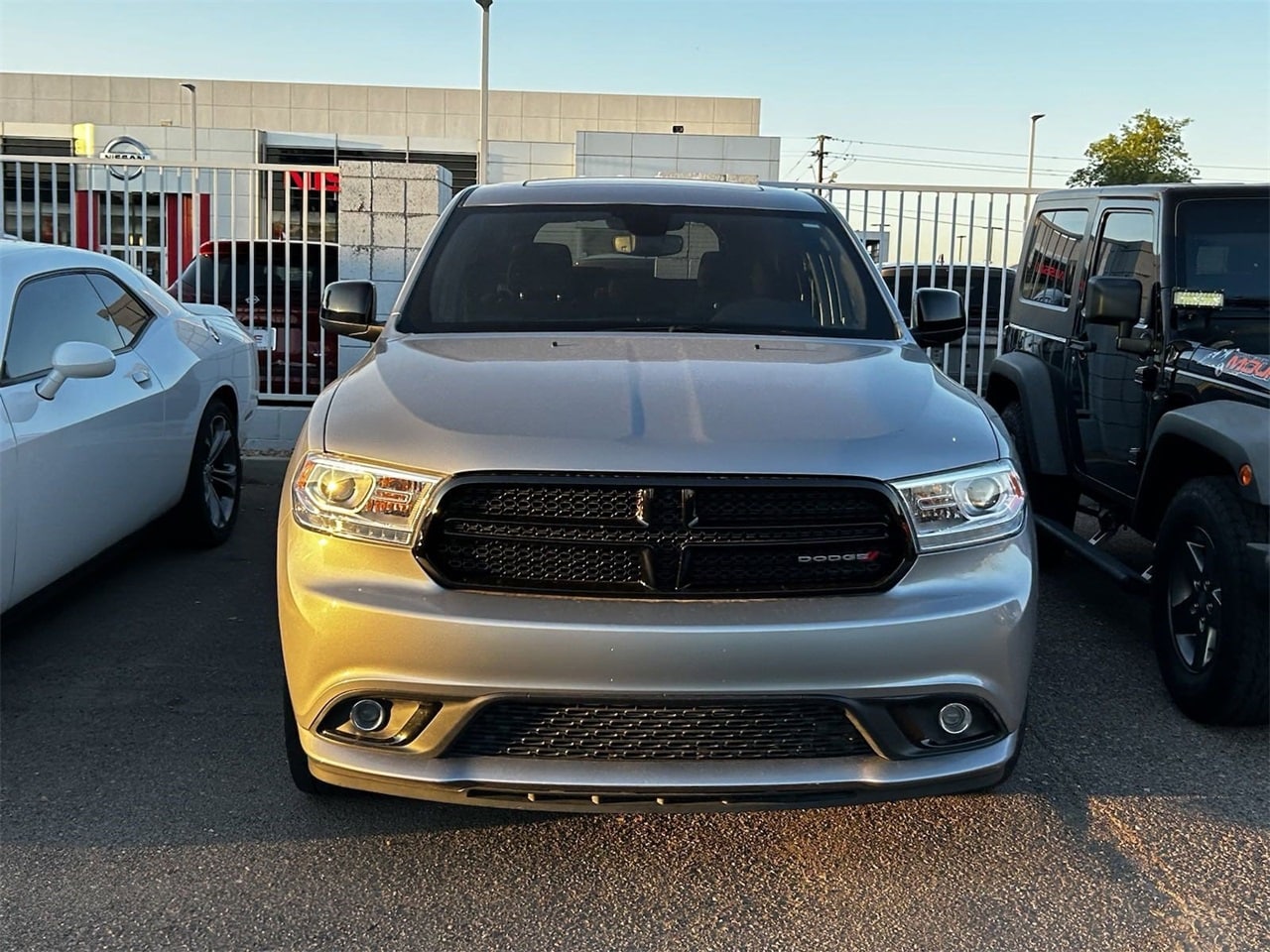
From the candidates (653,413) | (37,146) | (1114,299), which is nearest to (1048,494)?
(1114,299)

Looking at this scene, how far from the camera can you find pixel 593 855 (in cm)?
320

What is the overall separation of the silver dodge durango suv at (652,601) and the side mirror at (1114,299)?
1.93 metres

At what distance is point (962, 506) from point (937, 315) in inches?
71.9

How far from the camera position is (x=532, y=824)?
3332 millimetres

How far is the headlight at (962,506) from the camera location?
9.45ft

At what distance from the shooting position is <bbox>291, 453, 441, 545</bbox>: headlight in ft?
9.30

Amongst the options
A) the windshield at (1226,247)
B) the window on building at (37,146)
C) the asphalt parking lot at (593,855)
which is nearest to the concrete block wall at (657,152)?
the window on building at (37,146)

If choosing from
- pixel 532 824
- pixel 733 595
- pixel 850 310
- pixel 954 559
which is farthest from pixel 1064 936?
pixel 850 310

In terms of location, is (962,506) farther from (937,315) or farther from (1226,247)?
(1226,247)

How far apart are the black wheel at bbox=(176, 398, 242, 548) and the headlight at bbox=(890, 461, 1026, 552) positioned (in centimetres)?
402

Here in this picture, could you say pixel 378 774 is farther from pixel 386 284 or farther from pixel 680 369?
pixel 386 284

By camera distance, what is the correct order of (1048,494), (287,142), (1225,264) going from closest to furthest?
(1225,264) → (1048,494) → (287,142)

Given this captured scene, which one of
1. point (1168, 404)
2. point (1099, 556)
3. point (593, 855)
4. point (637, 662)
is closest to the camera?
point (637, 662)

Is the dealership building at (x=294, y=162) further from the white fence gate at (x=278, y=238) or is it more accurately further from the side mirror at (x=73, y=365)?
the side mirror at (x=73, y=365)
